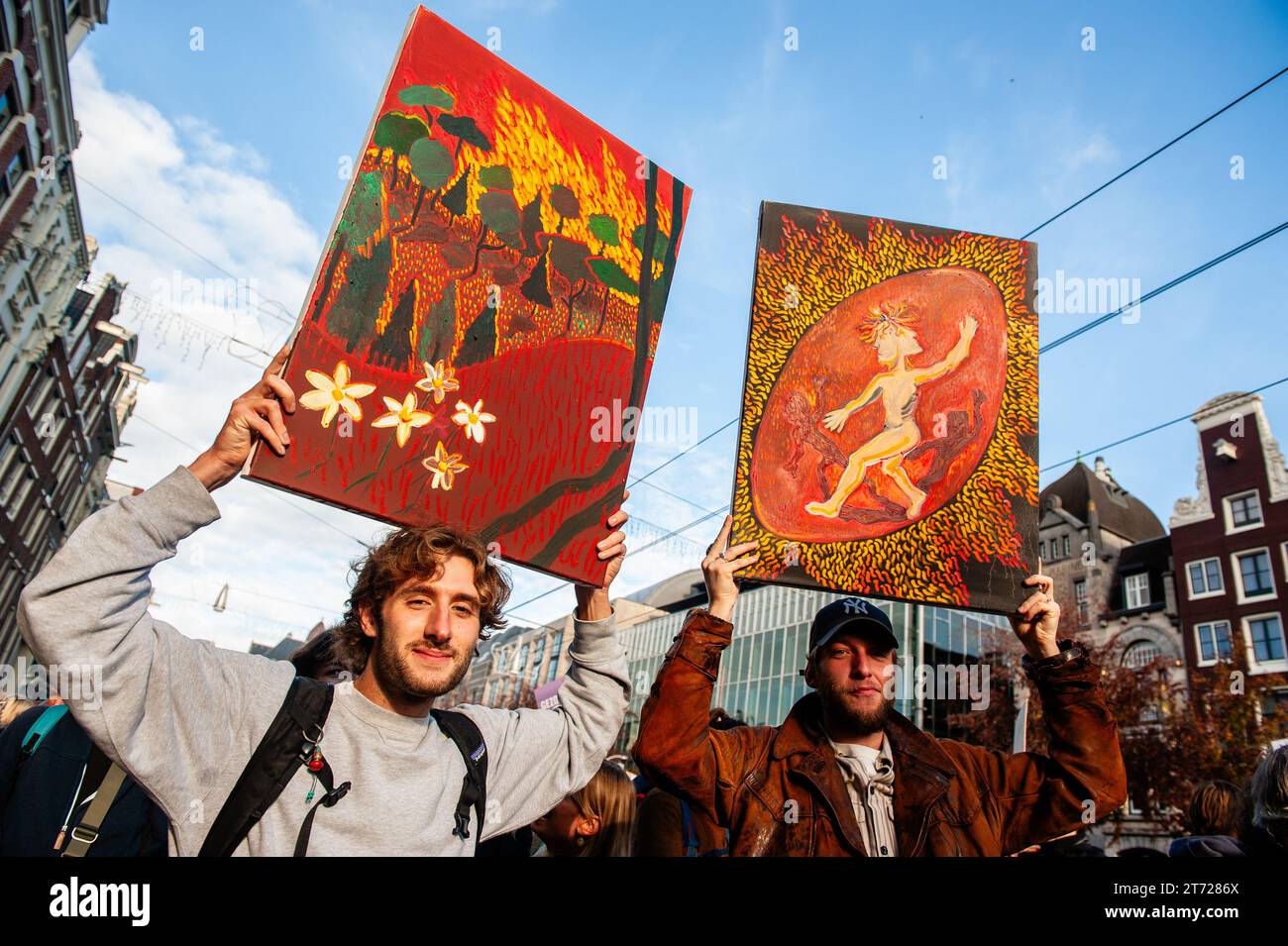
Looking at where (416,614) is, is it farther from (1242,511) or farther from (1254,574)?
(1242,511)

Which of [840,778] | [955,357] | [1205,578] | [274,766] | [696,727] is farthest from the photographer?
[1205,578]

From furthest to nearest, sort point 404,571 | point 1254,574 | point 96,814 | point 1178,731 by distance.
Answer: point 1254,574
point 1178,731
point 404,571
point 96,814

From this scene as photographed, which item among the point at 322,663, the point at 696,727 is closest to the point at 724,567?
the point at 696,727

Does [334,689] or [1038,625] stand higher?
[1038,625]

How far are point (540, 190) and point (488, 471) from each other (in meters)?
1.29

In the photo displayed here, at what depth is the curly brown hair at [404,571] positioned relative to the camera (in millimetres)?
2594

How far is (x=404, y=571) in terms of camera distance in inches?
102

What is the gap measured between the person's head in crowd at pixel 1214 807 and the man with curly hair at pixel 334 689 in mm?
4011

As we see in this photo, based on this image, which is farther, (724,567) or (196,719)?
(724,567)

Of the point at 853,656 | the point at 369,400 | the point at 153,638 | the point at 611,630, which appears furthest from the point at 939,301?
the point at 153,638

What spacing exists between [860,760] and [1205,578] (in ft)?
117

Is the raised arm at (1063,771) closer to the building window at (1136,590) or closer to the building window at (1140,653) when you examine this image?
the building window at (1140,653)
